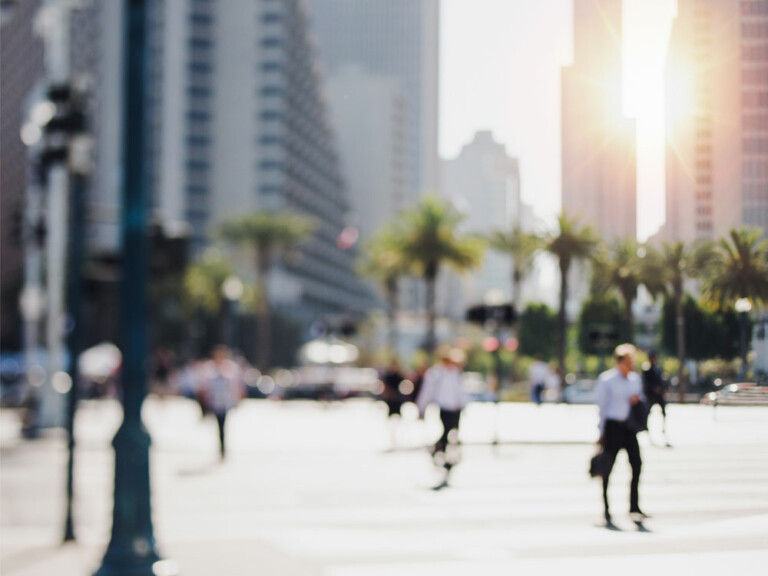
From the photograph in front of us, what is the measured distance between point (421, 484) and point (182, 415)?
25.9 metres

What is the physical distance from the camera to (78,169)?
43.7 ft

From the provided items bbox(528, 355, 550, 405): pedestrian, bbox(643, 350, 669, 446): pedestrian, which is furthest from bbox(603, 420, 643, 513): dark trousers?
bbox(528, 355, 550, 405): pedestrian

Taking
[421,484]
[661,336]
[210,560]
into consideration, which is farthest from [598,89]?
[421,484]

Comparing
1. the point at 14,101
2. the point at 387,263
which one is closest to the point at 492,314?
the point at 387,263

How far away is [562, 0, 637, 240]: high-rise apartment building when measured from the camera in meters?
6.23

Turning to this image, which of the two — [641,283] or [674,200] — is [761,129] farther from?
[641,283]

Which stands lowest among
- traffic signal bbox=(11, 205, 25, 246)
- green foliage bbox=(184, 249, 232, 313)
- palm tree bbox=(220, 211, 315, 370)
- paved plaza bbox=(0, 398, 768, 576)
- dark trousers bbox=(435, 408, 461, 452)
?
paved plaza bbox=(0, 398, 768, 576)

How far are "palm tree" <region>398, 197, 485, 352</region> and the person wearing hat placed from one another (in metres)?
54.1

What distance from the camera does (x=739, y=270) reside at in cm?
562

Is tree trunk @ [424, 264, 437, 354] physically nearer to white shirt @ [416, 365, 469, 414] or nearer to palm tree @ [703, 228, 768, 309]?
white shirt @ [416, 365, 469, 414]

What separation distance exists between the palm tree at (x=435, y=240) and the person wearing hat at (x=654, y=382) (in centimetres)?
5411

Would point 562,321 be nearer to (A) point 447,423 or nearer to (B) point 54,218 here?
(A) point 447,423

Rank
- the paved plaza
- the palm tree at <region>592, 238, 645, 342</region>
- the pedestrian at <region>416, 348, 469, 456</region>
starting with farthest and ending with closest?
the pedestrian at <region>416, 348, 469, 456</region> < the paved plaza < the palm tree at <region>592, 238, 645, 342</region>

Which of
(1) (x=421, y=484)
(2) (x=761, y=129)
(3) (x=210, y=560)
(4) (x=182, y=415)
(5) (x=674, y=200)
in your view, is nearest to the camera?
(2) (x=761, y=129)
